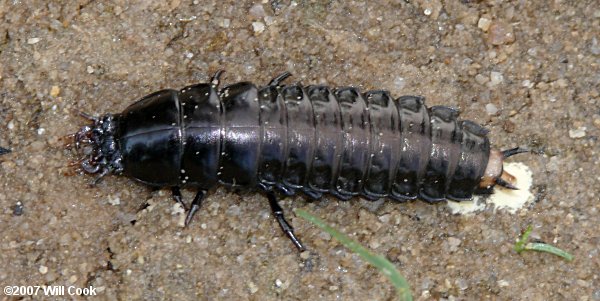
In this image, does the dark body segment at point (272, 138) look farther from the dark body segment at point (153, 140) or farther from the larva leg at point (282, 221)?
the dark body segment at point (153, 140)

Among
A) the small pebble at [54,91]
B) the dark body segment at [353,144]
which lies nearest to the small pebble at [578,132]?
the dark body segment at [353,144]

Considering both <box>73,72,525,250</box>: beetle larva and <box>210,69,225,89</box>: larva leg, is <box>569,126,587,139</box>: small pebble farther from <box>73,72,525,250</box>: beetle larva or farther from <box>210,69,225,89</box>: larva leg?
<box>210,69,225,89</box>: larva leg

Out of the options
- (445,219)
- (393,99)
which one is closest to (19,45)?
(393,99)

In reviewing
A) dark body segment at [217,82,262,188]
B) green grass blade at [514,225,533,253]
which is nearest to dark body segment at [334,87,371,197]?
dark body segment at [217,82,262,188]

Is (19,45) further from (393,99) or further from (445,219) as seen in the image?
(445,219)

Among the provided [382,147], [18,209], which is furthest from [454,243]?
[18,209]
